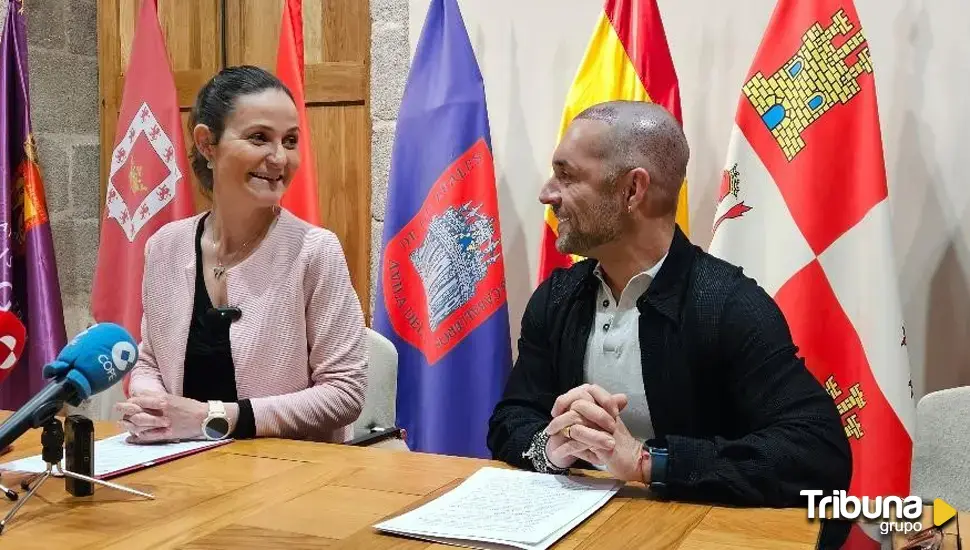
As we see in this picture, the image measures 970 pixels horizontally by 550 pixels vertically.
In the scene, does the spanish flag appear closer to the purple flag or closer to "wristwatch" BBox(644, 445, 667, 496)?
"wristwatch" BBox(644, 445, 667, 496)

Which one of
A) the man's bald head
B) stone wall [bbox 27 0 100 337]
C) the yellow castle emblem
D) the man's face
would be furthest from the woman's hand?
stone wall [bbox 27 0 100 337]

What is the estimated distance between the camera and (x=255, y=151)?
1986mm

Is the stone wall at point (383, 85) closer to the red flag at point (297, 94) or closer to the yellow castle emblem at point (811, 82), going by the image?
the red flag at point (297, 94)

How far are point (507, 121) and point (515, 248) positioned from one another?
42 centimetres

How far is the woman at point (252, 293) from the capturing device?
6.26ft

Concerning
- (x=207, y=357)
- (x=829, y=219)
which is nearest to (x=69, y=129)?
(x=207, y=357)

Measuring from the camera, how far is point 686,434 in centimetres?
163

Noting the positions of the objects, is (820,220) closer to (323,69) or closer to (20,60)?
(323,69)

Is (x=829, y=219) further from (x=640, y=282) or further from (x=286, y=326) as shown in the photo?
(x=286, y=326)

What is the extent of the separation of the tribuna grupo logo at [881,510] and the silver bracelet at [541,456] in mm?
367

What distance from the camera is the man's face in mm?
1731

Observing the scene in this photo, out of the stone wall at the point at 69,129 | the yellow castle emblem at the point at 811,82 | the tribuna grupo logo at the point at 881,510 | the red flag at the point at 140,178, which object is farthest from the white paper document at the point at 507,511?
the stone wall at the point at 69,129

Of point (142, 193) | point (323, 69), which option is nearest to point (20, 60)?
point (142, 193)

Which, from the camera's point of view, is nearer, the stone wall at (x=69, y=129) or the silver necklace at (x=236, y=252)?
the silver necklace at (x=236, y=252)
